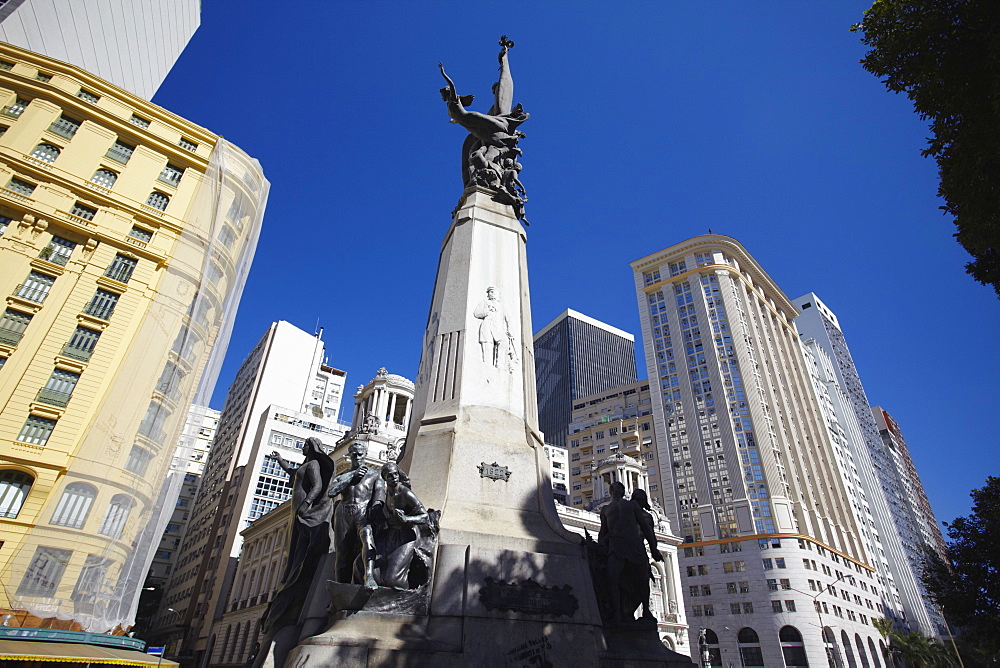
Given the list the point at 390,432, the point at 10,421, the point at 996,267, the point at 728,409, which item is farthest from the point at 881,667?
the point at 10,421

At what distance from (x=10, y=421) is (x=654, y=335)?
6288cm

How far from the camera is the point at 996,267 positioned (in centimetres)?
900

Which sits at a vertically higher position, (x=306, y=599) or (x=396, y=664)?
(x=306, y=599)

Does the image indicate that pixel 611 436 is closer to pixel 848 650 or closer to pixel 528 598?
pixel 848 650

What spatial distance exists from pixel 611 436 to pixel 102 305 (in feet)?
194

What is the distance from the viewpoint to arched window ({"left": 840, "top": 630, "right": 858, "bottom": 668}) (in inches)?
1914

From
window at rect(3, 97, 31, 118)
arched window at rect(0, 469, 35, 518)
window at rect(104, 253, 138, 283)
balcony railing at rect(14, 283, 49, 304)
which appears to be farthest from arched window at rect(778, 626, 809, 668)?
window at rect(3, 97, 31, 118)

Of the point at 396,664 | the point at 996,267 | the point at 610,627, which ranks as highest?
the point at 996,267

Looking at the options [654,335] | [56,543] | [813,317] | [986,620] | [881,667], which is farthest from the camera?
[813,317]

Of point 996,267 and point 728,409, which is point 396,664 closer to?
point 996,267

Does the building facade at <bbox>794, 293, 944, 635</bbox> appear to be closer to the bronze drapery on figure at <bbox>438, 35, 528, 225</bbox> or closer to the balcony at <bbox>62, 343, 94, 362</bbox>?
the bronze drapery on figure at <bbox>438, 35, 528, 225</bbox>

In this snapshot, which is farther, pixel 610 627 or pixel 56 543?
pixel 56 543

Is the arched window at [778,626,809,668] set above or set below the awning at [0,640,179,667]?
above

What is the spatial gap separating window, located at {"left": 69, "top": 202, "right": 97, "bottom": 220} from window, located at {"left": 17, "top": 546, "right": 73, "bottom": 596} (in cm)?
1420
